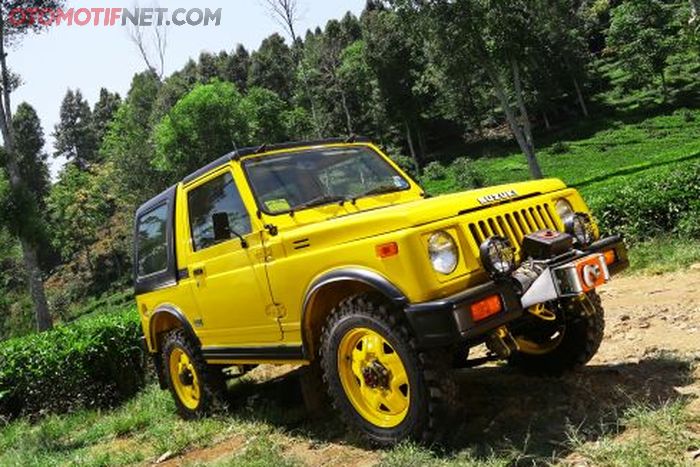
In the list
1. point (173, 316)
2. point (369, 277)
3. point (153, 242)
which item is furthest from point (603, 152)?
point (369, 277)

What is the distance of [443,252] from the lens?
364 centimetres

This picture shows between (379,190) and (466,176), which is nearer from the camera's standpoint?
(379,190)

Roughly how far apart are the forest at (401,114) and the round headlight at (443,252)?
1189 inches

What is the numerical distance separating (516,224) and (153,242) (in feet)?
12.8

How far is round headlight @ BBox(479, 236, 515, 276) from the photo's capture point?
364 centimetres

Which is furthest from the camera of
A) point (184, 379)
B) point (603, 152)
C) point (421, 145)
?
point (421, 145)

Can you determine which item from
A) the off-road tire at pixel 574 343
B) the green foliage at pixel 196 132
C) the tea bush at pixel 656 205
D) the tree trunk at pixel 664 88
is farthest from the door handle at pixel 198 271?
the tree trunk at pixel 664 88

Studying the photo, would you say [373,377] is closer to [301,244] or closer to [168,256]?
[301,244]

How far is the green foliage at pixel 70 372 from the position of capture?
8297 millimetres

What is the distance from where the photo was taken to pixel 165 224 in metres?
6.15

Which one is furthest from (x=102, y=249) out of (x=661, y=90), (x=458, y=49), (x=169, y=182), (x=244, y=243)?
(x=244, y=243)

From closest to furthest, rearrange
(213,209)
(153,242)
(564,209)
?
(564,209) → (213,209) → (153,242)

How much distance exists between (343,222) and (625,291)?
5142 millimetres

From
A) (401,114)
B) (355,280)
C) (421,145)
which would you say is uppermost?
(401,114)
